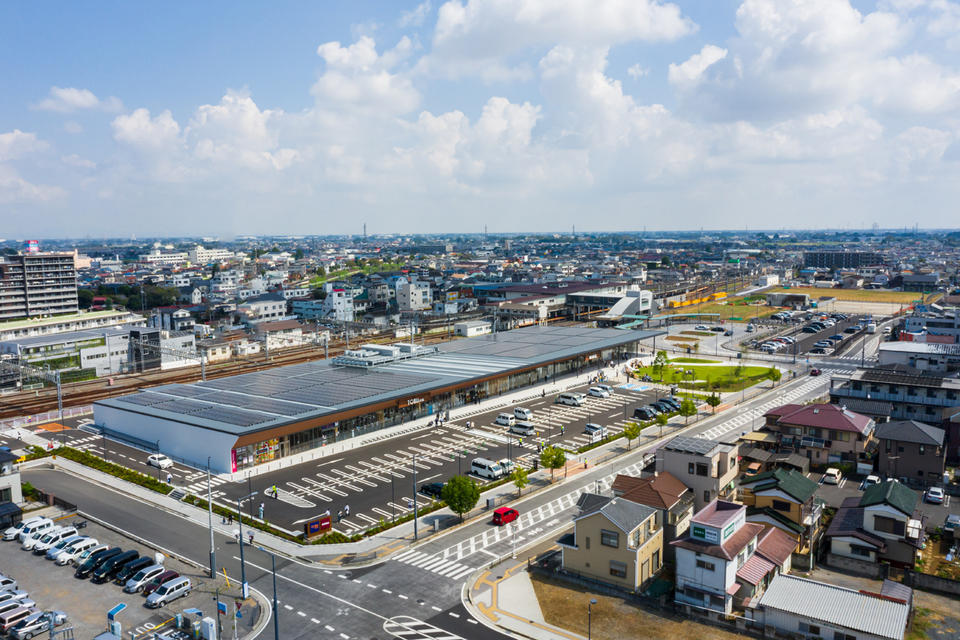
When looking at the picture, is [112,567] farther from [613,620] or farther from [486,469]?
[613,620]

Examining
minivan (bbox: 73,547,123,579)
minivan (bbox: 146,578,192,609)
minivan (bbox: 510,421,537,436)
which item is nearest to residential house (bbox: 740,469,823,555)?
minivan (bbox: 510,421,537,436)

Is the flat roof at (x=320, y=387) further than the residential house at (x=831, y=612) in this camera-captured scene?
Yes

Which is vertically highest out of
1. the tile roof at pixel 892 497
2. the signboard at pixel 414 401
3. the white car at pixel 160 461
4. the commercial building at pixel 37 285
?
the commercial building at pixel 37 285

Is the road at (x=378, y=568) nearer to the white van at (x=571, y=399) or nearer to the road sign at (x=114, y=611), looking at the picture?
the road sign at (x=114, y=611)

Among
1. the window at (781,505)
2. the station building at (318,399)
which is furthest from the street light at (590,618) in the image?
the station building at (318,399)

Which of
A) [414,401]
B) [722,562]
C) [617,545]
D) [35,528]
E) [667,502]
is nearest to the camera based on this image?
[722,562]

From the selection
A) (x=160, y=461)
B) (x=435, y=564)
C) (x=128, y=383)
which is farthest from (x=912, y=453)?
(x=128, y=383)

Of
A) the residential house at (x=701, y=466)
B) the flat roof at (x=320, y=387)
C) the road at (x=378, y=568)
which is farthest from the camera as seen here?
the flat roof at (x=320, y=387)
